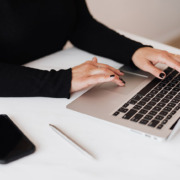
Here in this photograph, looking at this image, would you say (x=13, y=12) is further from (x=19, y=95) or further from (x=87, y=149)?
(x=87, y=149)

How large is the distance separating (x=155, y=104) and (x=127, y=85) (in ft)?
0.46

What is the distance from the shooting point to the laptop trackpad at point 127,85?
0.92 m

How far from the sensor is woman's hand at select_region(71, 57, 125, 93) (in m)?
0.91

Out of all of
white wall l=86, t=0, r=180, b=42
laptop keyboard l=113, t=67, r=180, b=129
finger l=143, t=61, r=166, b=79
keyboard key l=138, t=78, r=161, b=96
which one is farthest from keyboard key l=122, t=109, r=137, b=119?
white wall l=86, t=0, r=180, b=42

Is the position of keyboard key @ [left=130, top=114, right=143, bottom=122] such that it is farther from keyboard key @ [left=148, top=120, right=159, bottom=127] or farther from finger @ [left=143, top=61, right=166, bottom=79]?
finger @ [left=143, top=61, right=166, bottom=79]

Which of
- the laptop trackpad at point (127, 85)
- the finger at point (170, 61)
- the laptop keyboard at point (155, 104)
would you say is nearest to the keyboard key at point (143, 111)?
the laptop keyboard at point (155, 104)

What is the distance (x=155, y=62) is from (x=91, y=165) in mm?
484

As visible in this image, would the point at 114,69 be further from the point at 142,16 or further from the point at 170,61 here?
the point at 142,16

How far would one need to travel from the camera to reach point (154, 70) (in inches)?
38.9

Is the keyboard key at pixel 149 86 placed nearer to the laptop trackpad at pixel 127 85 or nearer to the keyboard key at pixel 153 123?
the laptop trackpad at pixel 127 85

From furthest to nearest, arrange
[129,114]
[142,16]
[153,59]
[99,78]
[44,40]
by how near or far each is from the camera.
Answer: [142,16], [44,40], [153,59], [99,78], [129,114]

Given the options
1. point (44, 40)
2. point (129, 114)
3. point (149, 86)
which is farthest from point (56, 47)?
point (129, 114)

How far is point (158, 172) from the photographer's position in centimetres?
64

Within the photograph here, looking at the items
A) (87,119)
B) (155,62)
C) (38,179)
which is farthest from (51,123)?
(155,62)
